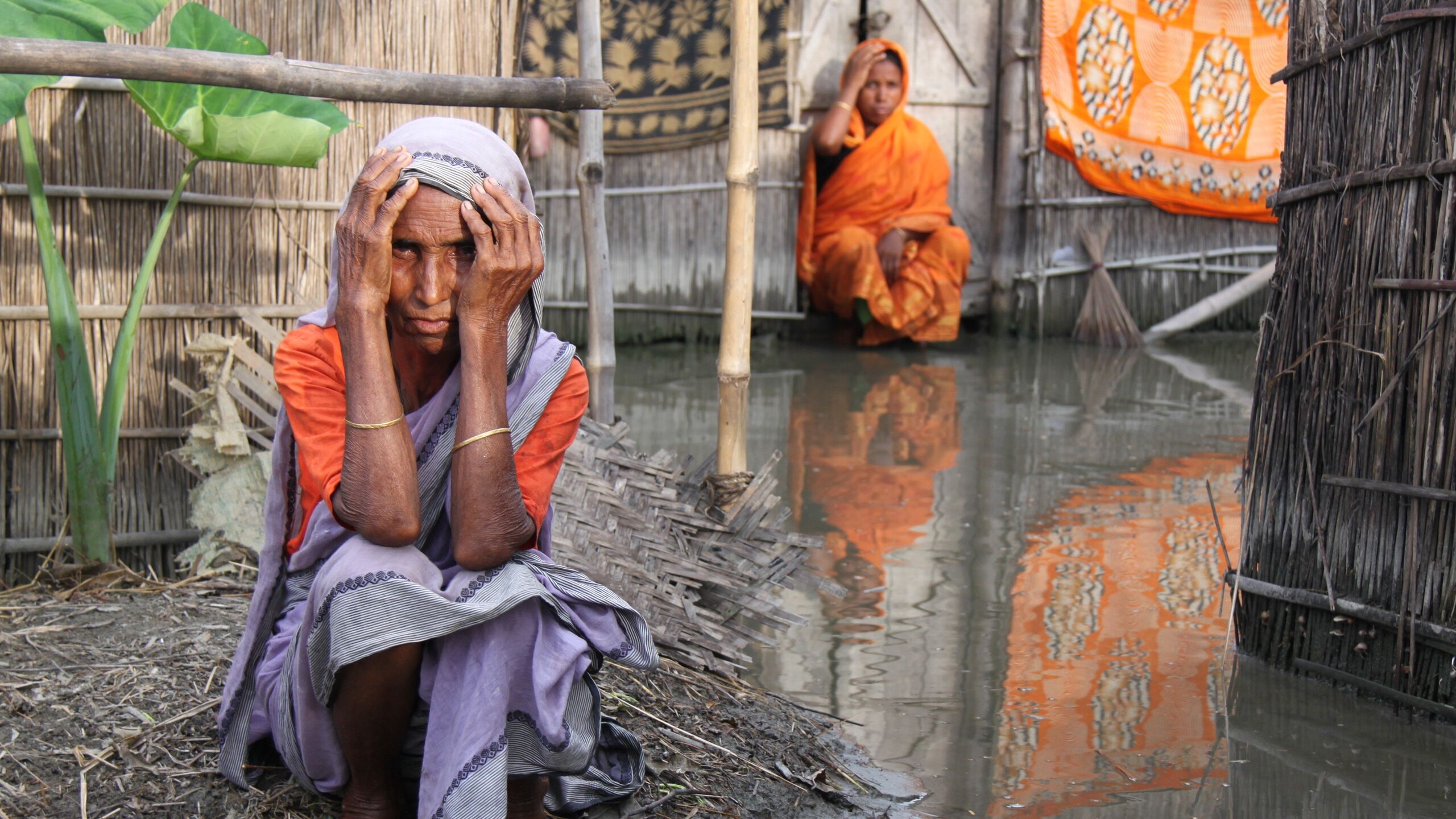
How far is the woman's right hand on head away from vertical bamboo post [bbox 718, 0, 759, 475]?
1934mm

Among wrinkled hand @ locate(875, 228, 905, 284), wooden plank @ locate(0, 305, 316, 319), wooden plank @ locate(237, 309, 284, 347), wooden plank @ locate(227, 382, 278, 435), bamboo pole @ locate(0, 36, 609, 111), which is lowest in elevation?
wooden plank @ locate(227, 382, 278, 435)

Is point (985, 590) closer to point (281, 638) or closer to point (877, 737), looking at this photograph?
point (877, 737)

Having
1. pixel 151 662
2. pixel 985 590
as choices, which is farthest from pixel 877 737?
pixel 151 662

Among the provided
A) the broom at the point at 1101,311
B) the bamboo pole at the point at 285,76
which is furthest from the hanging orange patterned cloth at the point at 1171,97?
the bamboo pole at the point at 285,76

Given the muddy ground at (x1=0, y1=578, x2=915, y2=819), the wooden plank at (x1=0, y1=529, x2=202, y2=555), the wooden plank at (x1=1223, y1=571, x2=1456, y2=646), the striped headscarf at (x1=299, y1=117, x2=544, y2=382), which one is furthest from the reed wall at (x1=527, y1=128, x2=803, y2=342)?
the striped headscarf at (x1=299, y1=117, x2=544, y2=382)

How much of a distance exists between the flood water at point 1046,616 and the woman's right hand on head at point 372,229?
1.56m

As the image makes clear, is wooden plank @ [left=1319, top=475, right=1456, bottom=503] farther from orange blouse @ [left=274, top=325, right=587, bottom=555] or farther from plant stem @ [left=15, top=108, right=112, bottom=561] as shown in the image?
plant stem @ [left=15, top=108, right=112, bottom=561]

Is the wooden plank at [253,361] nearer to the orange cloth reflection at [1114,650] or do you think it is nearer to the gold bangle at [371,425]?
the gold bangle at [371,425]

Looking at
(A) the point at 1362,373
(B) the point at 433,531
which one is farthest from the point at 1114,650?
(B) the point at 433,531

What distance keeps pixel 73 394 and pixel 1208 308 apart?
8214mm

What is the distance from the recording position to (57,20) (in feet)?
10.0

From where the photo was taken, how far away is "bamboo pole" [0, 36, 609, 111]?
1880 mm

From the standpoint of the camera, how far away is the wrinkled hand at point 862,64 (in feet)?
28.8

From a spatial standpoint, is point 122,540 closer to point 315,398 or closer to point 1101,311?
point 315,398
